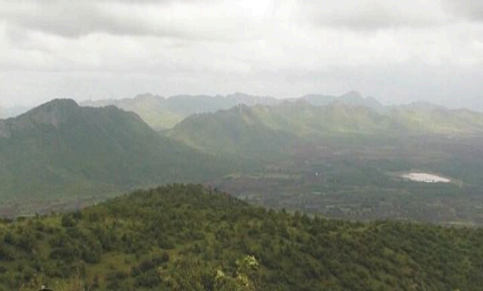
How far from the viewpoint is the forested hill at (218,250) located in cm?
5366

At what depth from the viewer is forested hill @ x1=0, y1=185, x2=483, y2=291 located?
5366 centimetres

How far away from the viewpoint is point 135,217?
3182 inches

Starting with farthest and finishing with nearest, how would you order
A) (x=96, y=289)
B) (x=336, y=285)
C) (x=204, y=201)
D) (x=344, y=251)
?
(x=204, y=201), (x=344, y=251), (x=336, y=285), (x=96, y=289)

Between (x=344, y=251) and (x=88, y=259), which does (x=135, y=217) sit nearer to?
(x=88, y=259)

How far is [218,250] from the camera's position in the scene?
67.5 meters

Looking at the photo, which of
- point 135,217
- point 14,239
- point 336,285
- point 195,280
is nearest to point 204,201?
point 135,217

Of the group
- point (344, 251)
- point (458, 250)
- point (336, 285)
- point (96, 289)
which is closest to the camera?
point (96, 289)

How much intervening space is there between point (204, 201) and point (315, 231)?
1141 inches

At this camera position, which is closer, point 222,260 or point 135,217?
point 222,260

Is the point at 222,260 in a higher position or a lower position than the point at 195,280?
lower

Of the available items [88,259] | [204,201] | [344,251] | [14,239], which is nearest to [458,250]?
[344,251]

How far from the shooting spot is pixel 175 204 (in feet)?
319

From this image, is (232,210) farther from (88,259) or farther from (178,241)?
(88,259)

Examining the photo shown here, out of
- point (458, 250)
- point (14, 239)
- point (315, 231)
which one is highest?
point (14, 239)
